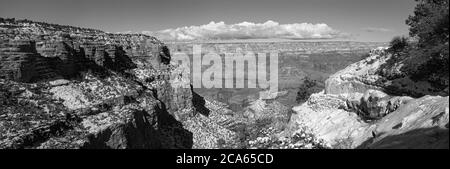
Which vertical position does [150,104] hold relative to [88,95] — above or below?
below

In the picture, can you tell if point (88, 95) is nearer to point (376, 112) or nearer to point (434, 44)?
point (376, 112)

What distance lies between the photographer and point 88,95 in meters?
60.7

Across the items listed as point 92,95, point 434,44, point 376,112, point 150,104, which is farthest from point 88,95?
point 434,44

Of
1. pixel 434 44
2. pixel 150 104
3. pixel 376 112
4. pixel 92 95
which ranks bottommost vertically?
pixel 150 104

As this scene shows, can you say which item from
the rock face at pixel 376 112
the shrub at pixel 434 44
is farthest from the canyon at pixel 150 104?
the shrub at pixel 434 44

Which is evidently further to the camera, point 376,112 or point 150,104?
point 150,104

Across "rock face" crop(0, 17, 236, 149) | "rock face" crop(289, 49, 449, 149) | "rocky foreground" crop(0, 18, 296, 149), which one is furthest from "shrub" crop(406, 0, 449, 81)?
"rock face" crop(0, 17, 236, 149)

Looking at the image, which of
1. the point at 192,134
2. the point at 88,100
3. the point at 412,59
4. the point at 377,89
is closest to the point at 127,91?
the point at 88,100

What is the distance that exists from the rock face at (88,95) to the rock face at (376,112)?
26.2ft

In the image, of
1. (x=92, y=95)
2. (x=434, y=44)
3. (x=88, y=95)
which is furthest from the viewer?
(x=92, y=95)

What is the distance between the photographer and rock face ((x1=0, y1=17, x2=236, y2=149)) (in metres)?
46.3

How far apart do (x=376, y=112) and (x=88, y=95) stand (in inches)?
1823

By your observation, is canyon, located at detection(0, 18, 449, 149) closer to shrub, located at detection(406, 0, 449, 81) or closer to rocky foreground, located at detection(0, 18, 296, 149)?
rocky foreground, located at detection(0, 18, 296, 149)
